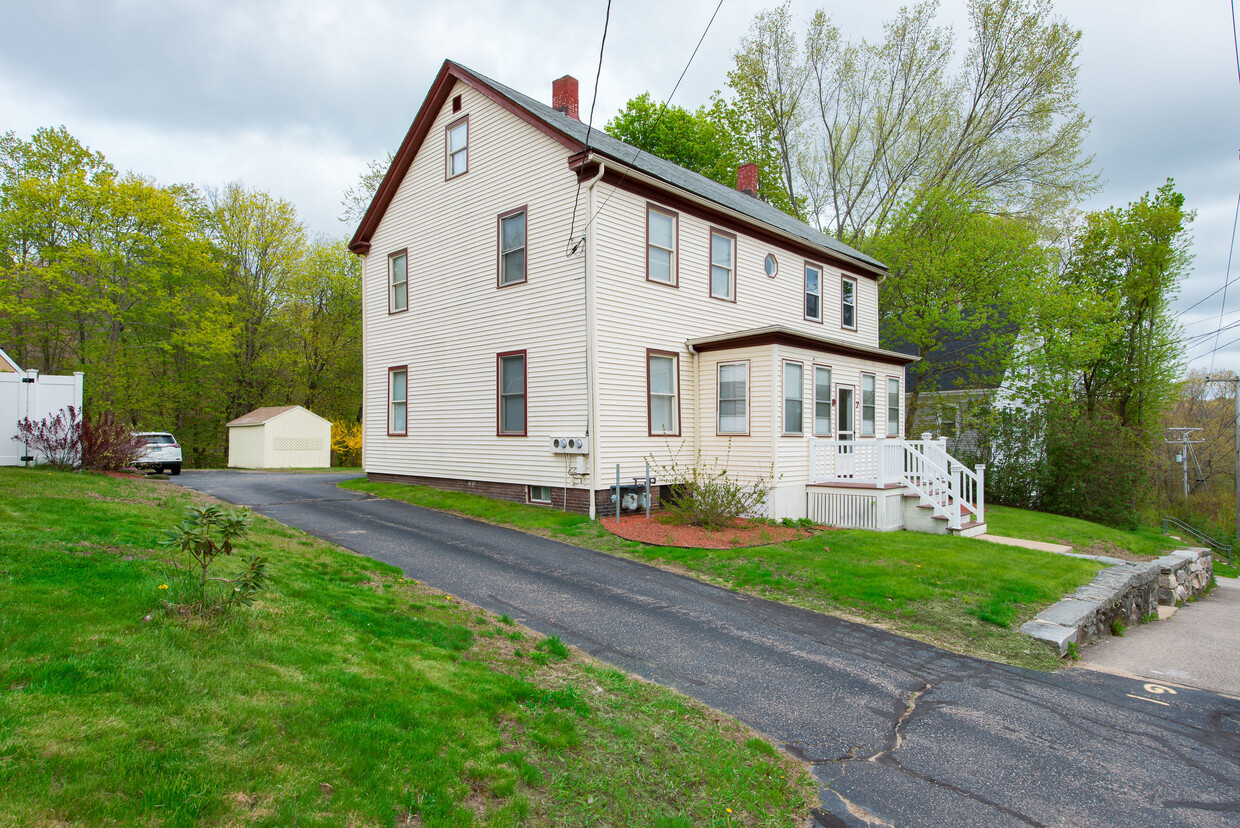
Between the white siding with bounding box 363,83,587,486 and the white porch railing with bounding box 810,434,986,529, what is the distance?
5.51m

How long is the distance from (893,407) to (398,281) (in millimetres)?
14056

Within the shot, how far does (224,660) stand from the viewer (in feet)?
12.8

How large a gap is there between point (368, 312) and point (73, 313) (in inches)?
726

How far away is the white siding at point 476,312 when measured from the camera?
1358cm

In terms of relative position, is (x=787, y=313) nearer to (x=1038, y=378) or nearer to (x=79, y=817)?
(x=1038, y=378)

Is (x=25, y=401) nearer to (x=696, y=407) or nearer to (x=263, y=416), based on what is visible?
(x=696, y=407)

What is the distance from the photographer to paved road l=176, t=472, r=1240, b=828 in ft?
13.4

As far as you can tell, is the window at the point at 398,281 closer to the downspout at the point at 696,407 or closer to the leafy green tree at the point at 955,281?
the downspout at the point at 696,407

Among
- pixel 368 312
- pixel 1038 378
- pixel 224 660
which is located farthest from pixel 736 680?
pixel 1038 378

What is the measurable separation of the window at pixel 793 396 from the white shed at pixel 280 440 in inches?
852

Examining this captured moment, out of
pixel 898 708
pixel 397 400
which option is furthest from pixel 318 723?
pixel 397 400

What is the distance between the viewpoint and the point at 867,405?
1673 cm

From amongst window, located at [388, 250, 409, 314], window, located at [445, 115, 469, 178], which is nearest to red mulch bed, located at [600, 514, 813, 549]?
window, located at [388, 250, 409, 314]

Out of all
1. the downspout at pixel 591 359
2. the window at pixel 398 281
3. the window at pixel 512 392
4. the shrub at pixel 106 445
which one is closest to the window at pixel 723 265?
the downspout at pixel 591 359
